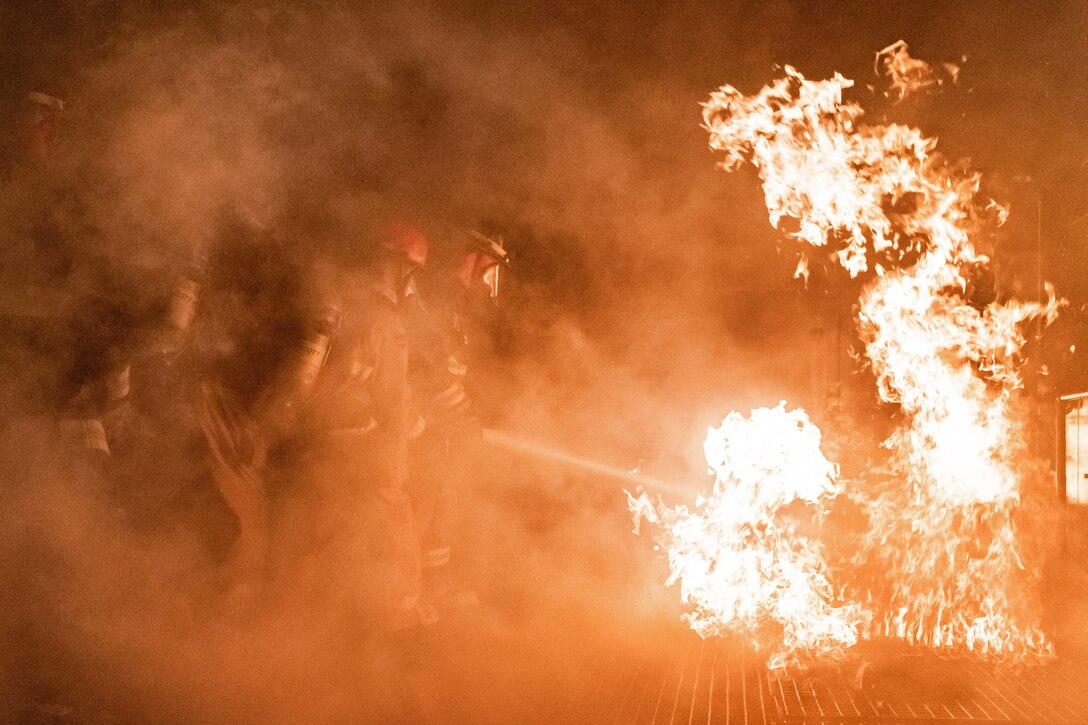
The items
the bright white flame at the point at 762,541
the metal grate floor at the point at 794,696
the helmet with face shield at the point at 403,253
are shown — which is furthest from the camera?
the bright white flame at the point at 762,541

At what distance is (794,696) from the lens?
3.86m

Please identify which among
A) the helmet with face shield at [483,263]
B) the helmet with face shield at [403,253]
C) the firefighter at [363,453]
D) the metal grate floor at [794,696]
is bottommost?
the metal grate floor at [794,696]

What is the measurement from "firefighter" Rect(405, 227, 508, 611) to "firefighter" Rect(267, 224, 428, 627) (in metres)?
0.16

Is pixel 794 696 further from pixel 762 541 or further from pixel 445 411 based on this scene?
pixel 445 411

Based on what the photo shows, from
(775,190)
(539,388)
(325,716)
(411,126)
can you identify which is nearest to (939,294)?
(775,190)

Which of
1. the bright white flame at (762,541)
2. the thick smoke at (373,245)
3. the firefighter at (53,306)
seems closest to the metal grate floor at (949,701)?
the bright white flame at (762,541)

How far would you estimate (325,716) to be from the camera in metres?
3.30

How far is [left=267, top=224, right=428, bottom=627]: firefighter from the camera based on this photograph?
12.4 feet

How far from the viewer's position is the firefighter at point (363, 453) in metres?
3.77

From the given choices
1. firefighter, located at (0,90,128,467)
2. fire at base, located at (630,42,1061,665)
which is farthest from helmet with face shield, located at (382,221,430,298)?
fire at base, located at (630,42,1061,665)

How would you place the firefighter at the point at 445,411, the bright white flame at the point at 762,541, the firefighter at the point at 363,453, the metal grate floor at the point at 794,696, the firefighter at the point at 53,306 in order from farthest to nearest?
1. the bright white flame at the point at 762,541
2. the firefighter at the point at 445,411
3. the firefighter at the point at 363,453
4. the metal grate floor at the point at 794,696
5. the firefighter at the point at 53,306

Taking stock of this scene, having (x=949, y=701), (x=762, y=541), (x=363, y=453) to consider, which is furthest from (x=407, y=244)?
(x=949, y=701)

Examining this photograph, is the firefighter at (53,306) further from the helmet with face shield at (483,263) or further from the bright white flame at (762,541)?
the bright white flame at (762,541)

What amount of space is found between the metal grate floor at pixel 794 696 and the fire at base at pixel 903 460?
365 mm
